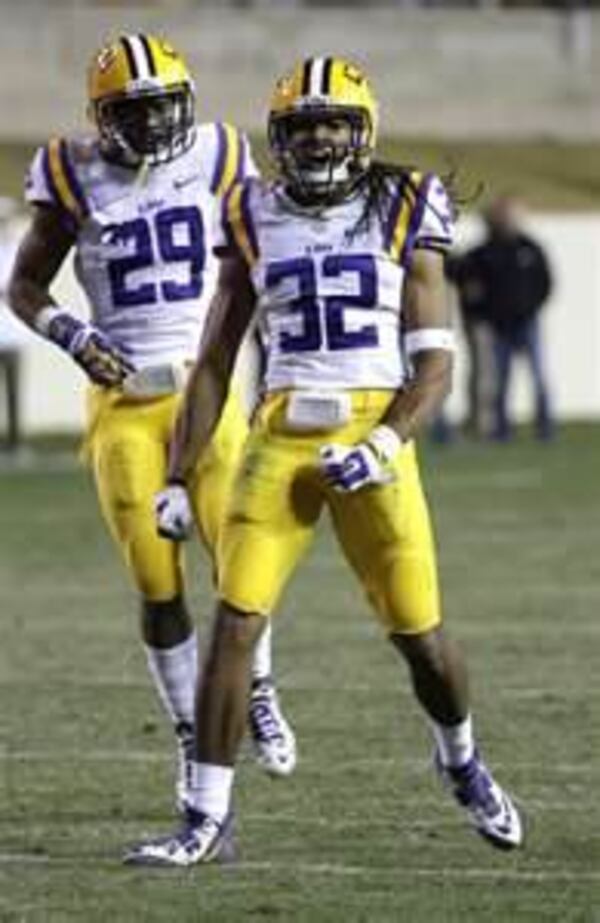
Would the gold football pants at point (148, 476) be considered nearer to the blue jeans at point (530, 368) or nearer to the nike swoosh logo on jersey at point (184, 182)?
the nike swoosh logo on jersey at point (184, 182)

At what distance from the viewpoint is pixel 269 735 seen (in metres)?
8.48

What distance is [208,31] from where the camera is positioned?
35.9 metres

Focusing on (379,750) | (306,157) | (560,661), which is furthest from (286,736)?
(560,661)

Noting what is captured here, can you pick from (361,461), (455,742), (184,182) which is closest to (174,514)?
(361,461)

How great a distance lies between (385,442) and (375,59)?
2963 centimetres

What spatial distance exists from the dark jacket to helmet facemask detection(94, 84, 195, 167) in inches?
573

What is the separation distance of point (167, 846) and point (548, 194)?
25680 millimetres

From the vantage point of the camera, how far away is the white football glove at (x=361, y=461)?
23.4ft

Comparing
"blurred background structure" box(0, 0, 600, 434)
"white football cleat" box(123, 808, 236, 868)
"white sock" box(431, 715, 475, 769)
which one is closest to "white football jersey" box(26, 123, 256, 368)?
"white sock" box(431, 715, 475, 769)

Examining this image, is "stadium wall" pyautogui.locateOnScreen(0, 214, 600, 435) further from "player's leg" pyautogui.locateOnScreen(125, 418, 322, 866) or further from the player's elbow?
"player's leg" pyautogui.locateOnScreen(125, 418, 322, 866)

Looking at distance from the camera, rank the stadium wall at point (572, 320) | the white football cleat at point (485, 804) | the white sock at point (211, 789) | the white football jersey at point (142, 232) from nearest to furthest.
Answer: the white sock at point (211, 789) < the white football cleat at point (485, 804) < the white football jersey at point (142, 232) < the stadium wall at point (572, 320)

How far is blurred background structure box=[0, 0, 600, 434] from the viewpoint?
34719mm

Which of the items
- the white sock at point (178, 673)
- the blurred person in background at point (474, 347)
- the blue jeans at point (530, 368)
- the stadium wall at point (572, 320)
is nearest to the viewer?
the white sock at point (178, 673)

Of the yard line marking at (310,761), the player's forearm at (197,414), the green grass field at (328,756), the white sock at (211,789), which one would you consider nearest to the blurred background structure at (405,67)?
the green grass field at (328,756)
